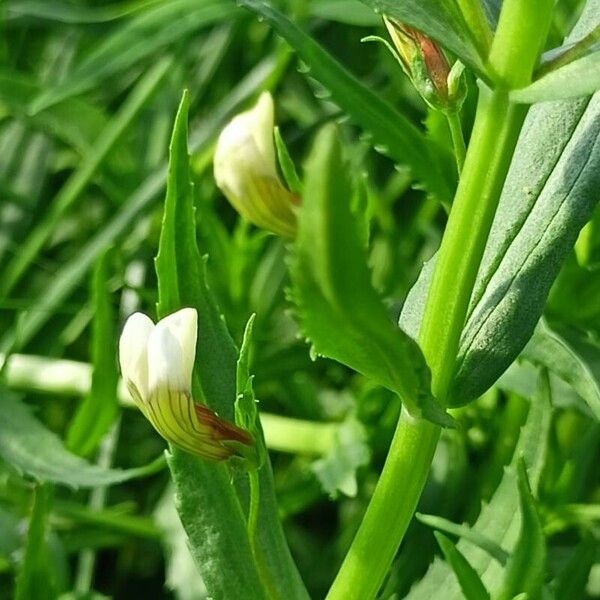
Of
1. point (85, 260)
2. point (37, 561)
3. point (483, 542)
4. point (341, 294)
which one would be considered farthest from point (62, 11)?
point (341, 294)

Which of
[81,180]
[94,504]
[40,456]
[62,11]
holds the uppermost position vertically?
[62,11]

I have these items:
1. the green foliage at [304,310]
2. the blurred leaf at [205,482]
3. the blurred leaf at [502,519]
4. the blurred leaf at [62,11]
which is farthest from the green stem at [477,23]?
the blurred leaf at [62,11]

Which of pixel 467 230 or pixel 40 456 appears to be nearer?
pixel 467 230

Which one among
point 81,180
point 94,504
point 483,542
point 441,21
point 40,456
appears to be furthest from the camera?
point 81,180

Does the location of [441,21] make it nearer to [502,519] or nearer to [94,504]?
[502,519]

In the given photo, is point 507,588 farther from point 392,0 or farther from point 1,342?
point 1,342

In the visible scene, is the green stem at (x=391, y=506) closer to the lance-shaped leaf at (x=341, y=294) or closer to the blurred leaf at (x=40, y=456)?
the lance-shaped leaf at (x=341, y=294)

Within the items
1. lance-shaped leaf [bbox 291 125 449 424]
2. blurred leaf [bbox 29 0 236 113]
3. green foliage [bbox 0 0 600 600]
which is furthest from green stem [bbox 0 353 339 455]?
lance-shaped leaf [bbox 291 125 449 424]
